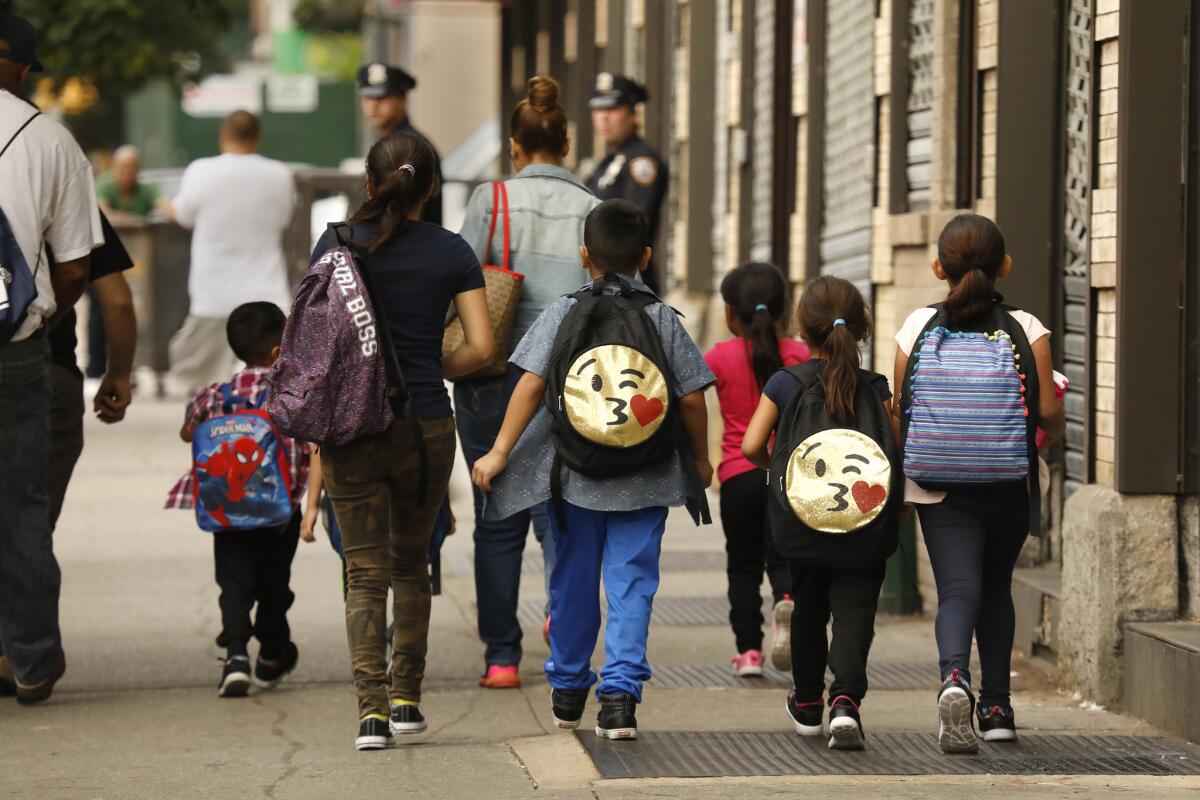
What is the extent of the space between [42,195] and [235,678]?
1657 millimetres

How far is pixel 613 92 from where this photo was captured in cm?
1040

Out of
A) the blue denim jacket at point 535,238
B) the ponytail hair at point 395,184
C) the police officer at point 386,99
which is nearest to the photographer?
the ponytail hair at point 395,184

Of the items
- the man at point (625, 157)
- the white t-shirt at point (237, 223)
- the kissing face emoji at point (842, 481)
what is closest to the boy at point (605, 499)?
the kissing face emoji at point (842, 481)

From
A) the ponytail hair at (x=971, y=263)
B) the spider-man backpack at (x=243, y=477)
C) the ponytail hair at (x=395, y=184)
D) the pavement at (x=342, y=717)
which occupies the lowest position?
the pavement at (x=342, y=717)

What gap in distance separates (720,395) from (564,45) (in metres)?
15.8

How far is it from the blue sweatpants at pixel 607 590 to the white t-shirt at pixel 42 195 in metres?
1.76

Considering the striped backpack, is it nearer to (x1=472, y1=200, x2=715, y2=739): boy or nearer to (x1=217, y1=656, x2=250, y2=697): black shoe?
(x1=472, y1=200, x2=715, y2=739): boy

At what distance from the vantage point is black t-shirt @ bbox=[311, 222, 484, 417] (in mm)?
6484

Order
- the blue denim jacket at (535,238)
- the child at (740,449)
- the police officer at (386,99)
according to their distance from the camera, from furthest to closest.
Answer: the police officer at (386,99), the blue denim jacket at (535,238), the child at (740,449)

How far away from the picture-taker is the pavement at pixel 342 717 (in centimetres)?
606

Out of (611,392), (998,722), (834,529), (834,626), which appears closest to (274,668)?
(611,392)

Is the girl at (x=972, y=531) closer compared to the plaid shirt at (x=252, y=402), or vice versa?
the girl at (x=972, y=531)

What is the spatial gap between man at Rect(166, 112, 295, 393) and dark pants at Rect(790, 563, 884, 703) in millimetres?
7115

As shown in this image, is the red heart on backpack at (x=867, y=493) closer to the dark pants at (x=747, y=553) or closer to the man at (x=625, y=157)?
the dark pants at (x=747, y=553)
